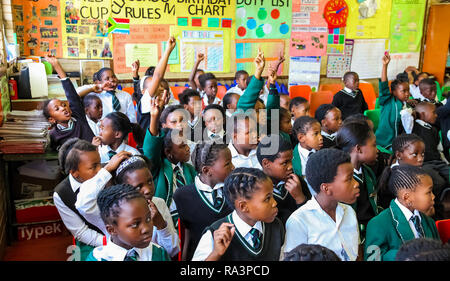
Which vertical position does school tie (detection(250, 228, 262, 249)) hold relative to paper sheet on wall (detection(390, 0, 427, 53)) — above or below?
below

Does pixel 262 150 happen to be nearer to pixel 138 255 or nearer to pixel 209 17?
pixel 138 255

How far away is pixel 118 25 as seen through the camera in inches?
208

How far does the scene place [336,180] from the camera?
172cm

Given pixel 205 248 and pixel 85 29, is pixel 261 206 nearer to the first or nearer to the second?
pixel 205 248

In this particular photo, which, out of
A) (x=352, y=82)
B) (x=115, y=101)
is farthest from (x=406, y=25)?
(x=115, y=101)

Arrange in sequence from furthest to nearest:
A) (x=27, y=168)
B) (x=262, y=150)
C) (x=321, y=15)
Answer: (x=321, y=15) < (x=27, y=168) < (x=262, y=150)

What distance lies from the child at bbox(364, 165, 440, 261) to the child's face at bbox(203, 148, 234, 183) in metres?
0.66

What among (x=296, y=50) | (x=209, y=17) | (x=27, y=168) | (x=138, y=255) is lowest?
(x=27, y=168)

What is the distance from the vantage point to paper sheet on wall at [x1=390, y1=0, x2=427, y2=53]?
21.5ft

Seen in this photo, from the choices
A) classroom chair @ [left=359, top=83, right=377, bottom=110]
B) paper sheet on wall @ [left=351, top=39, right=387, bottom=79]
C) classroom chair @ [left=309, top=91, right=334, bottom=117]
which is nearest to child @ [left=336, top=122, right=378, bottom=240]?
classroom chair @ [left=309, top=91, right=334, bottom=117]

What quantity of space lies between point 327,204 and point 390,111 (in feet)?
8.25

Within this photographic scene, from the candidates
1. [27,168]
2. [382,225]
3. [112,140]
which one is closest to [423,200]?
[382,225]

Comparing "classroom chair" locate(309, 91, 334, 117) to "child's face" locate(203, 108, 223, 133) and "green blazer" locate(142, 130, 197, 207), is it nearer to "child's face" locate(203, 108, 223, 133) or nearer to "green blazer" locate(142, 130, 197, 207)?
"child's face" locate(203, 108, 223, 133)
